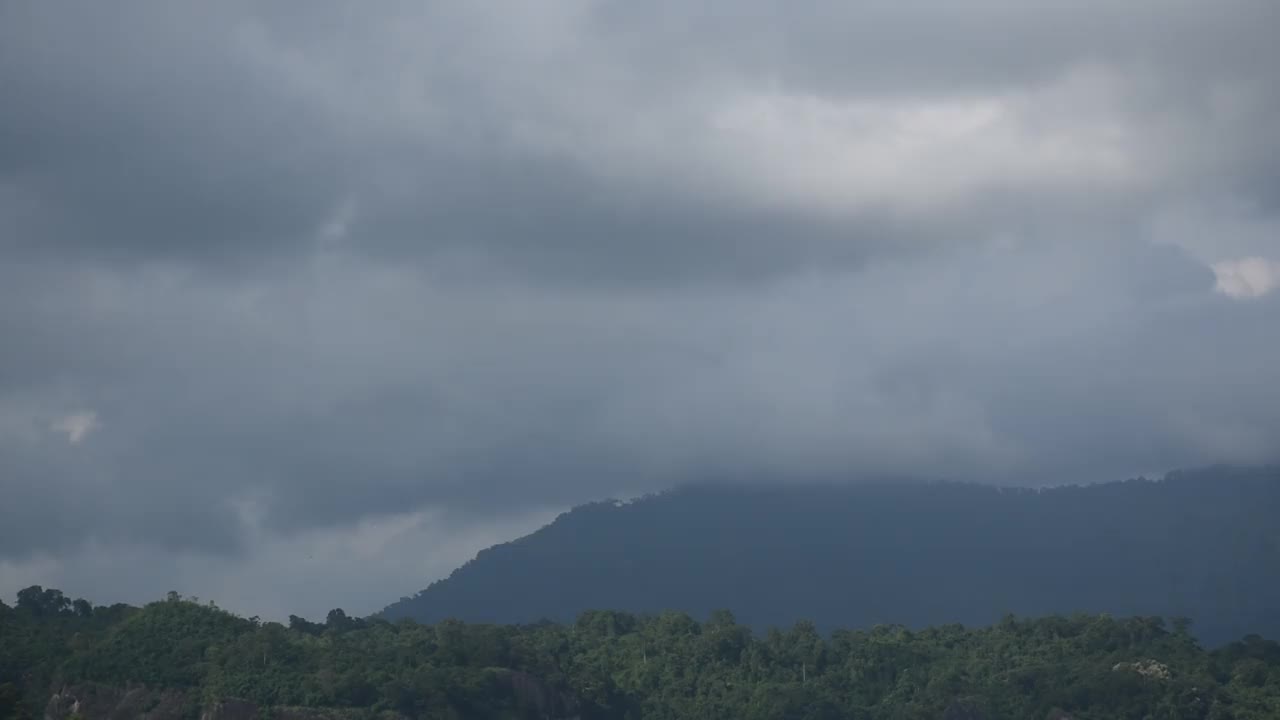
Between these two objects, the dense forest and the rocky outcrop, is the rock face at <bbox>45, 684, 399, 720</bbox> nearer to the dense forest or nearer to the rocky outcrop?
the dense forest

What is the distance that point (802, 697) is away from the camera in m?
103

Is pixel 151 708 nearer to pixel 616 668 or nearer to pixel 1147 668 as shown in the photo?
pixel 616 668

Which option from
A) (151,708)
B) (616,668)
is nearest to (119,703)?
(151,708)

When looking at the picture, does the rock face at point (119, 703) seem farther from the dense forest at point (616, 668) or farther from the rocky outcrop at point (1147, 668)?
the rocky outcrop at point (1147, 668)

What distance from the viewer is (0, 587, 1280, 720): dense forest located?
9175 cm

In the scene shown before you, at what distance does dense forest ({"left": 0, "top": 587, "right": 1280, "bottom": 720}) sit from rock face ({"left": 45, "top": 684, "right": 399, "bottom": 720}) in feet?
0.39

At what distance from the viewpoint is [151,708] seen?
9050cm

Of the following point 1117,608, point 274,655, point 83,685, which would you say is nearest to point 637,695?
point 274,655

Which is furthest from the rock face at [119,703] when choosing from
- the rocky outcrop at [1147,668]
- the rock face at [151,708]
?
the rocky outcrop at [1147,668]

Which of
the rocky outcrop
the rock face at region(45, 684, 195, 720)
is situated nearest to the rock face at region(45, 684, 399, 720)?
the rock face at region(45, 684, 195, 720)

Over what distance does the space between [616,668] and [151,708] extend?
112 ft

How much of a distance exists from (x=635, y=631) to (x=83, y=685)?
41.3 metres

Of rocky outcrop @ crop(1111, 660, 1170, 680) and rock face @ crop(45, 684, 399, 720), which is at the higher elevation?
rock face @ crop(45, 684, 399, 720)

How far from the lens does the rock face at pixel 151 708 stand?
8819 centimetres
